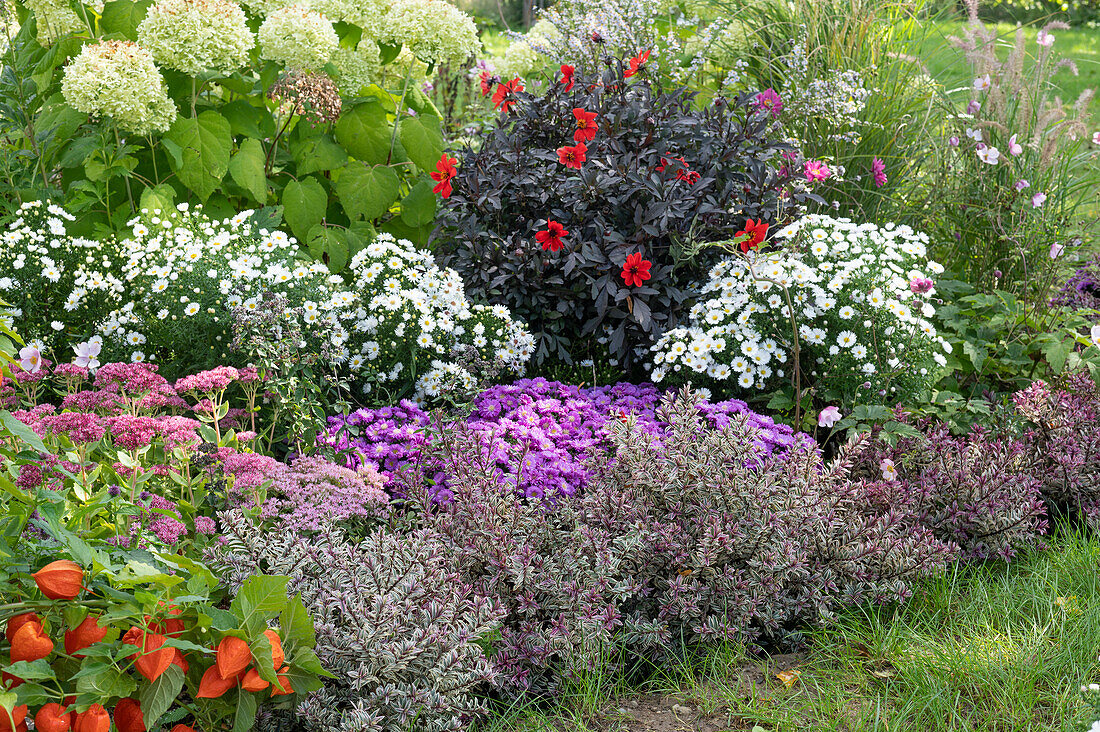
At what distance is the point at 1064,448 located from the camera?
3398mm

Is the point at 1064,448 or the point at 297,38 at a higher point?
the point at 297,38

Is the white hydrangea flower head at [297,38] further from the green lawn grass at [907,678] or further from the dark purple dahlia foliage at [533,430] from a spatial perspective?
the green lawn grass at [907,678]

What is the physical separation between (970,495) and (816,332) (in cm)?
92

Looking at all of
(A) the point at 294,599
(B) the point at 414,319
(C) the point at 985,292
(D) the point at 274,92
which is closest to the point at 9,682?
(A) the point at 294,599

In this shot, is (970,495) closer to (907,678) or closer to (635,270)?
(907,678)

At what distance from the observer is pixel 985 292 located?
4945mm

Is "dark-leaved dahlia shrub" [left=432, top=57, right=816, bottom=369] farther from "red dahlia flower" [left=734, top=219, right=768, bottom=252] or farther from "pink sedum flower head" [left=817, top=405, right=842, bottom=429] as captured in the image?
"pink sedum flower head" [left=817, top=405, right=842, bottom=429]

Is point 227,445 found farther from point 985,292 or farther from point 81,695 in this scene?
point 985,292

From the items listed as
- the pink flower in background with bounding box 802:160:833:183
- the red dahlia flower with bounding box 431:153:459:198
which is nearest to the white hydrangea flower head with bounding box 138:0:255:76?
the red dahlia flower with bounding box 431:153:459:198

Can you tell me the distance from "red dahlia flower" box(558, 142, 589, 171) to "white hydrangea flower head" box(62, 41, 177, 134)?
1.78 m

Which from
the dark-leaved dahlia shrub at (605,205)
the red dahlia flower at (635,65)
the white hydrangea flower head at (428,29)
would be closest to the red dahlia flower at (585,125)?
the dark-leaved dahlia shrub at (605,205)

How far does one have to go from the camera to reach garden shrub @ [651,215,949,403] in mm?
3725

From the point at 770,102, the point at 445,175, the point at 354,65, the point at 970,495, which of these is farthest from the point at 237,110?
the point at 970,495

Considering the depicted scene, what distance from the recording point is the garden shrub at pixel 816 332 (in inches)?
147
